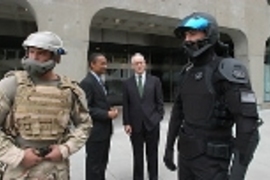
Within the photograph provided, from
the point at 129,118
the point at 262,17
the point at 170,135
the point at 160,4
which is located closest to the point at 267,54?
the point at 262,17

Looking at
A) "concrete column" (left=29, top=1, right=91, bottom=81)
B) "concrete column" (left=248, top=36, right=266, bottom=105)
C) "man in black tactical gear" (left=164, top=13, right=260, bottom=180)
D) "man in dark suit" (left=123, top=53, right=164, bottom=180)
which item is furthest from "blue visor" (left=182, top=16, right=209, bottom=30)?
"concrete column" (left=248, top=36, right=266, bottom=105)

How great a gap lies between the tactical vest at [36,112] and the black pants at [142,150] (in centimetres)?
270

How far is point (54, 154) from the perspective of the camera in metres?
2.44

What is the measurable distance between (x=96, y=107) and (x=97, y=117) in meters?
0.13

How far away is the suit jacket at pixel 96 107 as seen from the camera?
4617 mm

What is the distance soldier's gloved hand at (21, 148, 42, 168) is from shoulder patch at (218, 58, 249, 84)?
1.37 m

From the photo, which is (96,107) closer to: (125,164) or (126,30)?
(125,164)

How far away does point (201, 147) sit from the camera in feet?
9.23

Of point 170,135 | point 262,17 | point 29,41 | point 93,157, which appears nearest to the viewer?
point 29,41

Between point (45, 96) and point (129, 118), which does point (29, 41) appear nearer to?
point (45, 96)

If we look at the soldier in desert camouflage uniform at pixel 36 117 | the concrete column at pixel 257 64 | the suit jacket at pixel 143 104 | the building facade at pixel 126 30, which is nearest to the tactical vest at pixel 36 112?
the soldier in desert camouflage uniform at pixel 36 117

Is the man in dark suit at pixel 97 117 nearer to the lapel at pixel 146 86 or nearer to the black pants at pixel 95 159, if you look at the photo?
the black pants at pixel 95 159

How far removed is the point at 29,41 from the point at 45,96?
0.37m

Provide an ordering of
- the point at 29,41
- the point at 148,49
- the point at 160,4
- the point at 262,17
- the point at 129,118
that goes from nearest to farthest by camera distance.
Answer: the point at 29,41 < the point at 129,118 < the point at 160,4 < the point at 262,17 < the point at 148,49
